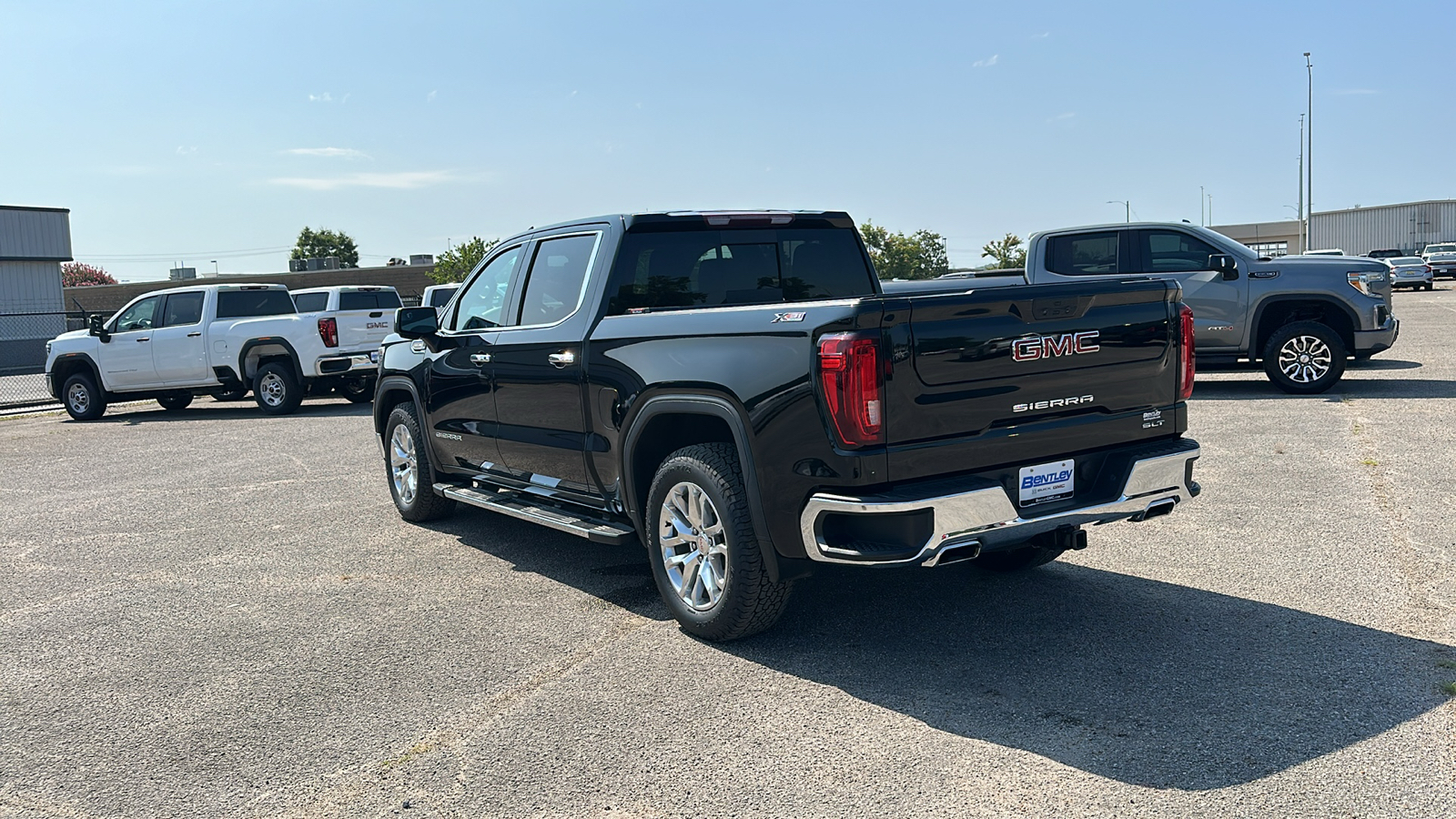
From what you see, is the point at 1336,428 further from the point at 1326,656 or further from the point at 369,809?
the point at 369,809

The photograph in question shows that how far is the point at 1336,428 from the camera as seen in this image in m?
10.5

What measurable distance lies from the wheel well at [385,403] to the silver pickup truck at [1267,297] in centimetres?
732

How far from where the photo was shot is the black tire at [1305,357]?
12875mm

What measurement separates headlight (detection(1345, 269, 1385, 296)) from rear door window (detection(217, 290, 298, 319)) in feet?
47.7

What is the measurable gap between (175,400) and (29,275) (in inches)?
948

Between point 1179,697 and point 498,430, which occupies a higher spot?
point 498,430

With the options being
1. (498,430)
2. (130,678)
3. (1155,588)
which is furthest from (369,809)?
(1155,588)

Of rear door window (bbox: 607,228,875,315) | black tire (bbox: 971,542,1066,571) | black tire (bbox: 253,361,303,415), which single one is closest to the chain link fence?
black tire (bbox: 253,361,303,415)

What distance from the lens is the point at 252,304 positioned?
17.8 meters

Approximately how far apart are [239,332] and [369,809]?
1507 centimetres

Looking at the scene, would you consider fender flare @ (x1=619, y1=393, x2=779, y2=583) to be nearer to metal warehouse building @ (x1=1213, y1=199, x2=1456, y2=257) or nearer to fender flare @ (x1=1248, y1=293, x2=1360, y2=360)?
fender flare @ (x1=1248, y1=293, x2=1360, y2=360)

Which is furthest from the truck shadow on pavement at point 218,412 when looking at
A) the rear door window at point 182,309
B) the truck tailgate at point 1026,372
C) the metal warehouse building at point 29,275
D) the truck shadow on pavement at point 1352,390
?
the metal warehouse building at point 29,275

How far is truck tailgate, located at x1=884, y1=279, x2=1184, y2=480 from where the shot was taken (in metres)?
4.46

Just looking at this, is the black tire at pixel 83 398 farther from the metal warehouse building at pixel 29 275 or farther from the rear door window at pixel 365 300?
the metal warehouse building at pixel 29 275
